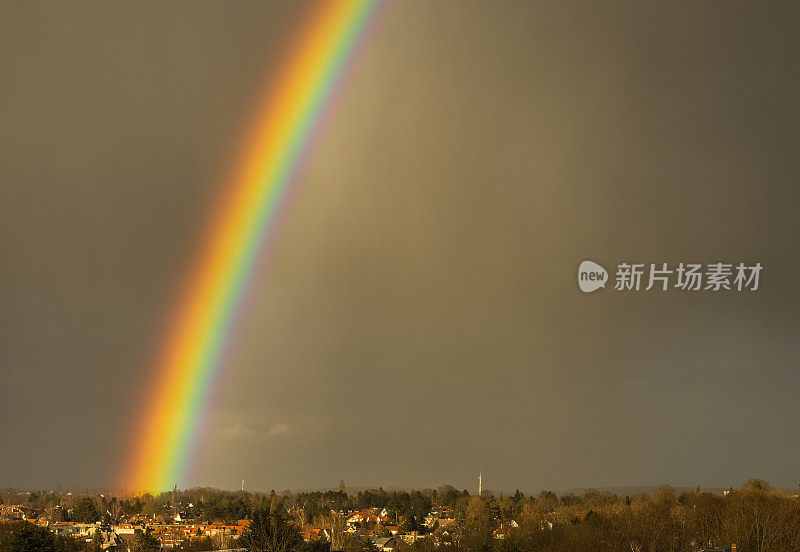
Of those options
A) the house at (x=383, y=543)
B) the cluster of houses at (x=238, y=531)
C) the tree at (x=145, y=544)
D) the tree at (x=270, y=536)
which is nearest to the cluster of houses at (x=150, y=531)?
the cluster of houses at (x=238, y=531)

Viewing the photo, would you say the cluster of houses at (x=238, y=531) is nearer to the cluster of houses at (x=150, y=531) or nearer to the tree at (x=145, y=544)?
the cluster of houses at (x=150, y=531)

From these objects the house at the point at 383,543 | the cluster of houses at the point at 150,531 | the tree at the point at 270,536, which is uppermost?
the tree at the point at 270,536

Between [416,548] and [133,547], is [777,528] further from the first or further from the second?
[133,547]


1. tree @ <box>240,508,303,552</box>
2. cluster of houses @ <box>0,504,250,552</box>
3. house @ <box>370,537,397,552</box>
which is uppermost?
tree @ <box>240,508,303,552</box>

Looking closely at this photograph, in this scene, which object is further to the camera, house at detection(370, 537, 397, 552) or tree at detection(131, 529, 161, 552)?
house at detection(370, 537, 397, 552)

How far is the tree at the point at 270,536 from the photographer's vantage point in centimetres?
4622

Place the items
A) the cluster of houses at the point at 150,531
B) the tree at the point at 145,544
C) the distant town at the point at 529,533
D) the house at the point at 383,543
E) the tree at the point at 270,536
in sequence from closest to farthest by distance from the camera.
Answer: the tree at the point at 270,536 → the distant town at the point at 529,533 → the tree at the point at 145,544 → the cluster of houses at the point at 150,531 → the house at the point at 383,543

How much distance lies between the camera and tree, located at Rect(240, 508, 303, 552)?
Result: 46219 mm

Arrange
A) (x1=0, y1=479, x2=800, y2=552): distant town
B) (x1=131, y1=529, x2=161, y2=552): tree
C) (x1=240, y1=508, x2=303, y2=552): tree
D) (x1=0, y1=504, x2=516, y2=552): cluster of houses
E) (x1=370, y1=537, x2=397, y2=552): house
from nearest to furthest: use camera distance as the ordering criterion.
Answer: (x1=240, y1=508, x2=303, y2=552): tree
(x1=0, y1=479, x2=800, y2=552): distant town
(x1=131, y1=529, x2=161, y2=552): tree
(x1=0, y1=504, x2=516, y2=552): cluster of houses
(x1=370, y1=537, x2=397, y2=552): house

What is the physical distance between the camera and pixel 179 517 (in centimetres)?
11569

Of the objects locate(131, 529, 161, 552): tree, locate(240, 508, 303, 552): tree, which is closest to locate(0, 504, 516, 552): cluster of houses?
Result: locate(131, 529, 161, 552): tree

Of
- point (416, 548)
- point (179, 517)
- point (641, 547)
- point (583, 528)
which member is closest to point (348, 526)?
point (179, 517)

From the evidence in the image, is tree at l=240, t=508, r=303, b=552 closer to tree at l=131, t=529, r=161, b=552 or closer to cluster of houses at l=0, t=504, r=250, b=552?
cluster of houses at l=0, t=504, r=250, b=552

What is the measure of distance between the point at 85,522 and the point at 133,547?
145 ft
